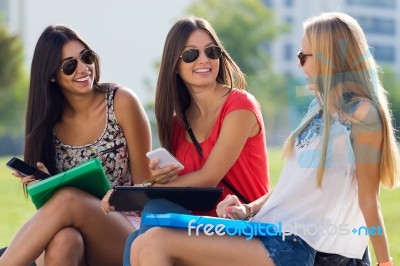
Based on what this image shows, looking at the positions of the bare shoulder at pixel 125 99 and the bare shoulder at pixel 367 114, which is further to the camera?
the bare shoulder at pixel 125 99

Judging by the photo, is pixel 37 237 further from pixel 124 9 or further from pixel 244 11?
pixel 124 9

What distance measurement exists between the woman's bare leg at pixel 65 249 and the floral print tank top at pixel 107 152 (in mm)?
539

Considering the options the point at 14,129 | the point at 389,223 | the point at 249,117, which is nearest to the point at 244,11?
the point at 14,129

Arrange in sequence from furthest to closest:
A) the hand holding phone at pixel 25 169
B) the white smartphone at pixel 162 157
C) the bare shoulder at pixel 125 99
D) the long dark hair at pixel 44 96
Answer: the bare shoulder at pixel 125 99, the long dark hair at pixel 44 96, the hand holding phone at pixel 25 169, the white smartphone at pixel 162 157

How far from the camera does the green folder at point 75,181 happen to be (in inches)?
142

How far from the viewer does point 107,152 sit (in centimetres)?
415

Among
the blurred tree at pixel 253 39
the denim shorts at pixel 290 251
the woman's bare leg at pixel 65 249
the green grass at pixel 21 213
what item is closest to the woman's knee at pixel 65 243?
the woman's bare leg at pixel 65 249

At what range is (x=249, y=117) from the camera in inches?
148

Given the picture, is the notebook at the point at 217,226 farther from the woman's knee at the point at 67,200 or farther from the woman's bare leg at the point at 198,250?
the woman's knee at the point at 67,200

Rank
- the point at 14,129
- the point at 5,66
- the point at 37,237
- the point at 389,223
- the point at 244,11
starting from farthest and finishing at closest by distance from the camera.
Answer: the point at 244,11, the point at 14,129, the point at 5,66, the point at 389,223, the point at 37,237

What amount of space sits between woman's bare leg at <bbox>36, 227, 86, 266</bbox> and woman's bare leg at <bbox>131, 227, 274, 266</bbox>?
2.19 ft

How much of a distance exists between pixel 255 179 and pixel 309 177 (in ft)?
2.45

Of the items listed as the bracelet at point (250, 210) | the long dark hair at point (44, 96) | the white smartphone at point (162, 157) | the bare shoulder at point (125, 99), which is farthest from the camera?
the bare shoulder at point (125, 99)

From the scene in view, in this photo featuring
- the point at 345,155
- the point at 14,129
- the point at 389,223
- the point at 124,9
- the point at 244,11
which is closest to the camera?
the point at 345,155
